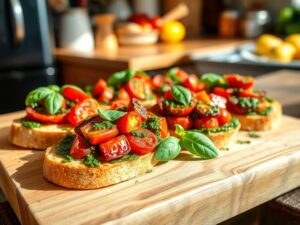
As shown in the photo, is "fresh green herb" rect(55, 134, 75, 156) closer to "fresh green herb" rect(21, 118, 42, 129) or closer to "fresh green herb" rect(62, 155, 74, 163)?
"fresh green herb" rect(62, 155, 74, 163)

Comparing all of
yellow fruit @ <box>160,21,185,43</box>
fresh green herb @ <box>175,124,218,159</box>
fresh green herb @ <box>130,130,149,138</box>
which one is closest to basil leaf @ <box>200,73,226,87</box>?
fresh green herb @ <box>175,124,218,159</box>

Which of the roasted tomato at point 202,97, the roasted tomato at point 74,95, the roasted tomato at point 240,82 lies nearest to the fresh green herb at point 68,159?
the roasted tomato at point 74,95

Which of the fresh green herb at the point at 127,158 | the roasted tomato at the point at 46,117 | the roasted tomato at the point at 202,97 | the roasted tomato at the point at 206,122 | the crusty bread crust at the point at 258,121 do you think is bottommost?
the crusty bread crust at the point at 258,121

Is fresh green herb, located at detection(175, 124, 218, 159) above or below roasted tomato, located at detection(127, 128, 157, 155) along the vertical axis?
below

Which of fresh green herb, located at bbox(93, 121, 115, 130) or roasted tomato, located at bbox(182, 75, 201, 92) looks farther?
roasted tomato, located at bbox(182, 75, 201, 92)

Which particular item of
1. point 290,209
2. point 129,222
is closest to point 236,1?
point 290,209

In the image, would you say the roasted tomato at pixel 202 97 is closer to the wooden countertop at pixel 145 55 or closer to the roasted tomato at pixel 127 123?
the roasted tomato at pixel 127 123

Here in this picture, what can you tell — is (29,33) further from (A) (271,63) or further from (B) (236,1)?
(B) (236,1)
